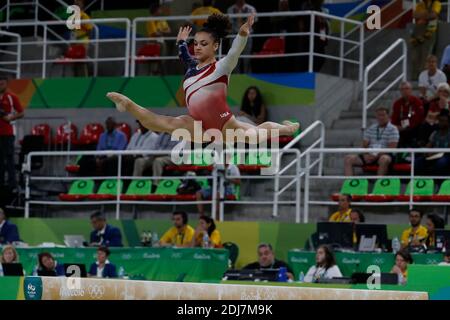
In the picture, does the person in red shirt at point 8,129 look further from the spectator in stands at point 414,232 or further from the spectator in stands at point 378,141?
the spectator in stands at point 414,232

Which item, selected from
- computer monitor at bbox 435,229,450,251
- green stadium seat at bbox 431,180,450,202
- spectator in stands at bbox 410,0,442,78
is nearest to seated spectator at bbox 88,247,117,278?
computer monitor at bbox 435,229,450,251

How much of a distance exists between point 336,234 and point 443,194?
1.71 meters

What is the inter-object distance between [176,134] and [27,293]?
2.60 metres

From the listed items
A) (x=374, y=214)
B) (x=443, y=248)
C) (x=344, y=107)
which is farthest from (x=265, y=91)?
(x=443, y=248)

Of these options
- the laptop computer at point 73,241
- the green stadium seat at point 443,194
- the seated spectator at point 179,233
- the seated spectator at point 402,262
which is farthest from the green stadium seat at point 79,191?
the seated spectator at point 402,262

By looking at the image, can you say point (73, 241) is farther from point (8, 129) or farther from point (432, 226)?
point (432, 226)

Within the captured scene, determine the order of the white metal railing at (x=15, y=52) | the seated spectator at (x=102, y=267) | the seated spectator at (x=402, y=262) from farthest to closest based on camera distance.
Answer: the white metal railing at (x=15, y=52), the seated spectator at (x=102, y=267), the seated spectator at (x=402, y=262)

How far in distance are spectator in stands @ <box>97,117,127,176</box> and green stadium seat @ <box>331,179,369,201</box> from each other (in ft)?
11.8

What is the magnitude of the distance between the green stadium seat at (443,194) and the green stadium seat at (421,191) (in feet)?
0.30

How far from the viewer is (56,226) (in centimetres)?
1814

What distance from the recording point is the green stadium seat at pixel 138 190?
59.9 ft

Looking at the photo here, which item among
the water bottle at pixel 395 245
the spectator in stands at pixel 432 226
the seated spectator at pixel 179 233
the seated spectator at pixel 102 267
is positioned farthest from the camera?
the seated spectator at pixel 179 233

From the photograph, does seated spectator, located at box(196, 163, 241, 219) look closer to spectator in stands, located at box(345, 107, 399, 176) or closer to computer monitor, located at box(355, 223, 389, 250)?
spectator in stands, located at box(345, 107, 399, 176)

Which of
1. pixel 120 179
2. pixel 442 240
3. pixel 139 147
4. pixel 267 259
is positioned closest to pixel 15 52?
pixel 139 147
